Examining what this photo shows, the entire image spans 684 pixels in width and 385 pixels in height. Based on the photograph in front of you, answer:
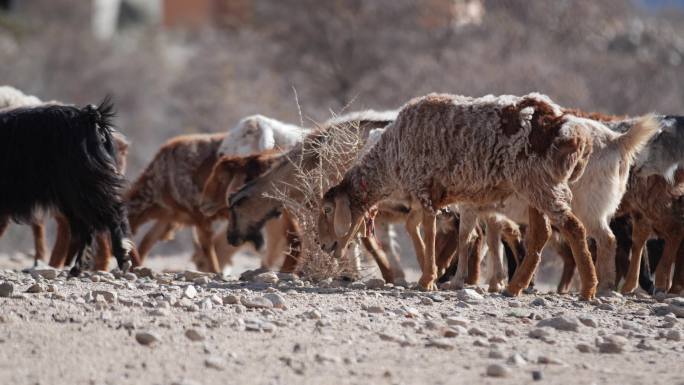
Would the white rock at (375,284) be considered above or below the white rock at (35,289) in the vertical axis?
above

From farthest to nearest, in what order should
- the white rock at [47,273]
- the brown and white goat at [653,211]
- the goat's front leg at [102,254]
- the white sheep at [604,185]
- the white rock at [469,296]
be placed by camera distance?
the goat's front leg at [102,254], the brown and white goat at [653,211], the white rock at [47,273], the white sheep at [604,185], the white rock at [469,296]

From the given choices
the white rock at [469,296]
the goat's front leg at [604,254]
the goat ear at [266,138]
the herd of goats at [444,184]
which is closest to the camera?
the white rock at [469,296]

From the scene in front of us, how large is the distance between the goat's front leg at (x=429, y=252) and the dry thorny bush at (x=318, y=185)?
83cm

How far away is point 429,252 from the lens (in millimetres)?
10195

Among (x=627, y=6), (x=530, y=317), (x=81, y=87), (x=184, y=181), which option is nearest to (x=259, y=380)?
(x=530, y=317)

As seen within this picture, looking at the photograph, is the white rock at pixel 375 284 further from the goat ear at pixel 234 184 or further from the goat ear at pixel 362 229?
the goat ear at pixel 234 184

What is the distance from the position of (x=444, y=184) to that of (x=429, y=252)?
0.63 m

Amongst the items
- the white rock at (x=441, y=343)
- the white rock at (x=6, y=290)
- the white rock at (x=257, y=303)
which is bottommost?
the white rock at (x=441, y=343)

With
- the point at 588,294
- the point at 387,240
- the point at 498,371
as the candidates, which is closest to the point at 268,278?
the point at 588,294

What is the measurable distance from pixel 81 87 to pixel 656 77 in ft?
53.5

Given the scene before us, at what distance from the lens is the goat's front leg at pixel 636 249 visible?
36.5ft

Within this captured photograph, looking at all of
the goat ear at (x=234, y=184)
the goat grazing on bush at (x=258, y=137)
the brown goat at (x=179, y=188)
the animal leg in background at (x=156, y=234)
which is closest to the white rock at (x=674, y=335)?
the goat ear at (x=234, y=184)

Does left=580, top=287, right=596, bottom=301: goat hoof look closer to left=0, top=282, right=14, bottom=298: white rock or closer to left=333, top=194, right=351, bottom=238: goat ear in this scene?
left=333, top=194, right=351, bottom=238: goat ear

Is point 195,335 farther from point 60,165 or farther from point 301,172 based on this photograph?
point 301,172
